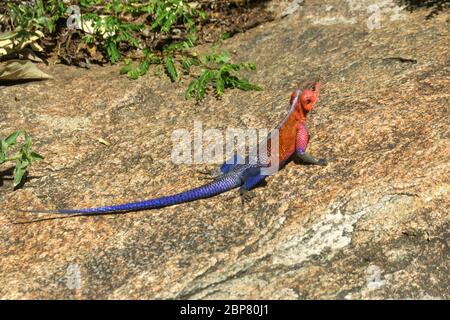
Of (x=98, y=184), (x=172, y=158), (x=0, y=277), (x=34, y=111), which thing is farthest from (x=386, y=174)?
(x=34, y=111)

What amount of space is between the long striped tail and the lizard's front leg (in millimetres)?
461

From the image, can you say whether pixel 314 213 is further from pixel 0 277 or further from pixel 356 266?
pixel 0 277

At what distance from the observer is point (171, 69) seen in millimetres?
5801

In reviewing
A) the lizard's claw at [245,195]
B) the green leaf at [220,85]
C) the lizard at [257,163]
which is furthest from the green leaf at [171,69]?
the lizard's claw at [245,195]

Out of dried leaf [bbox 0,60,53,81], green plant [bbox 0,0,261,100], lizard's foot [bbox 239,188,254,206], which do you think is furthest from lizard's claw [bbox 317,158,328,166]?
dried leaf [bbox 0,60,53,81]

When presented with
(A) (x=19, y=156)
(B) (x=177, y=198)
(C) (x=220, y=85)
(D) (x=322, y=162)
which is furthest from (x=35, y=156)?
(D) (x=322, y=162)

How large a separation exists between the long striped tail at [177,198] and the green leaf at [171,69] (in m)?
1.84

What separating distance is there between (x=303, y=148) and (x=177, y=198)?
95 centimetres

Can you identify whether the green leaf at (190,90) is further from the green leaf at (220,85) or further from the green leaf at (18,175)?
the green leaf at (18,175)

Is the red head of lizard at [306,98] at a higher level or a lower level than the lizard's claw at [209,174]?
higher

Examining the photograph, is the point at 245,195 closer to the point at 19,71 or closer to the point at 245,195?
the point at 245,195

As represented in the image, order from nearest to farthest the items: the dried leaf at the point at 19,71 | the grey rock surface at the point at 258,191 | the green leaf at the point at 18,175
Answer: the grey rock surface at the point at 258,191 → the green leaf at the point at 18,175 → the dried leaf at the point at 19,71

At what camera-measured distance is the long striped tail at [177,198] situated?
3.93 metres
